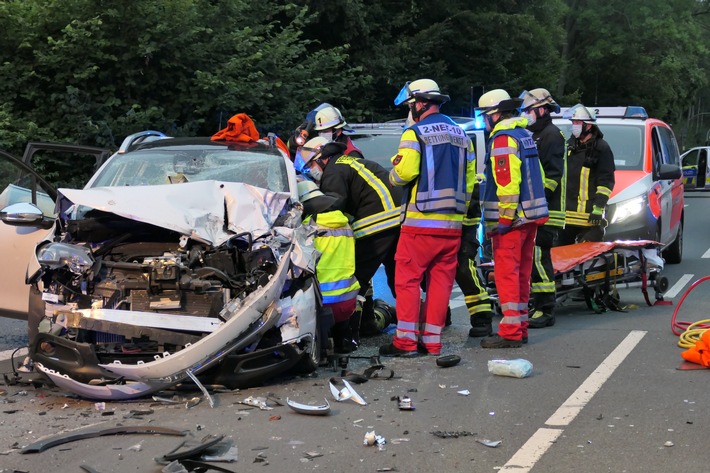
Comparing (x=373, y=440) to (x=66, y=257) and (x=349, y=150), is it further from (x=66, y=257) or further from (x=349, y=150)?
(x=349, y=150)

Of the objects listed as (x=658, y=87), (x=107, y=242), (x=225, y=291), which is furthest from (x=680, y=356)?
(x=658, y=87)

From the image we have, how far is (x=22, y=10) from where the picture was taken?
49.2ft

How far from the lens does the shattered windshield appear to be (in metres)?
7.80

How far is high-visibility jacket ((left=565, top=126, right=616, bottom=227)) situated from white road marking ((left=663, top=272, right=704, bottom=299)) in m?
1.20

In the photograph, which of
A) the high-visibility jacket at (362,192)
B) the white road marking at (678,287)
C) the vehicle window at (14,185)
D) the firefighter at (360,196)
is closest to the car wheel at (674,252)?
the white road marking at (678,287)

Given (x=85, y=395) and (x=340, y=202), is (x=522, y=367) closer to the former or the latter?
(x=340, y=202)

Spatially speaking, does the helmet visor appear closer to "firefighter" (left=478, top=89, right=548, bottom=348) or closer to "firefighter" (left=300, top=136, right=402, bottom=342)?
"firefighter" (left=478, top=89, right=548, bottom=348)

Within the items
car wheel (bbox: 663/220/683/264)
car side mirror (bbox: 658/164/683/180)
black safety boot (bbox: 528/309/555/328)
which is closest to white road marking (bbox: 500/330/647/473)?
black safety boot (bbox: 528/309/555/328)

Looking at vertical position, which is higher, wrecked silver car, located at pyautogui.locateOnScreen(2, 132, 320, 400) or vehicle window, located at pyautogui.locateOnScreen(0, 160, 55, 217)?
vehicle window, located at pyautogui.locateOnScreen(0, 160, 55, 217)

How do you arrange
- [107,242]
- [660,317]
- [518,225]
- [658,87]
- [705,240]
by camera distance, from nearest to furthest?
1. [107,242]
2. [518,225]
3. [660,317]
4. [705,240]
5. [658,87]

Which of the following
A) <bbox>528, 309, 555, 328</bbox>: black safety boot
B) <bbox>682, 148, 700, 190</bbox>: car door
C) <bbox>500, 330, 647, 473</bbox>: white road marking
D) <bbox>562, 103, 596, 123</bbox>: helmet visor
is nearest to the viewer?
<bbox>500, 330, 647, 473</bbox>: white road marking

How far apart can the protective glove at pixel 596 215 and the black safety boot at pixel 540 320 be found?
1.77 m

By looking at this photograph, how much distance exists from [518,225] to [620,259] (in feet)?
7.14

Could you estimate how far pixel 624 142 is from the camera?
12.9 meters
